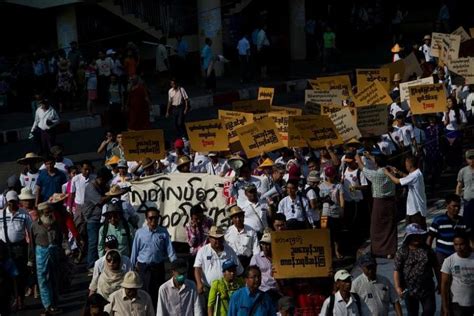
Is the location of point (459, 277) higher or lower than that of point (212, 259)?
lower

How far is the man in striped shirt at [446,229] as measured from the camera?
14.7m

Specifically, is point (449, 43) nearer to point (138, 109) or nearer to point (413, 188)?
point (138, 109)

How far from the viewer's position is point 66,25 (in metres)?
33.5

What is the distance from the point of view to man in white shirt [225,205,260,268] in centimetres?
1529

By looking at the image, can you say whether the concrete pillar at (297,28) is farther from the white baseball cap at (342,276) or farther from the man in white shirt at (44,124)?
the white baseball cap at (342,276)

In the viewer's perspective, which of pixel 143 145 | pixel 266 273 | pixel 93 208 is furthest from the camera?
pixel 143 145

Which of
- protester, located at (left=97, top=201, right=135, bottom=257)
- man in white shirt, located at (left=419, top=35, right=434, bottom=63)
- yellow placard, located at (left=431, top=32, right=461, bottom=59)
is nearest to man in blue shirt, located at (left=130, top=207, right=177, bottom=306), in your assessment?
protester, located at (left=97, top=201, right=135, bottom=257)

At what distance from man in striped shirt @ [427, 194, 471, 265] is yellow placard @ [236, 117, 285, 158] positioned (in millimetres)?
4741

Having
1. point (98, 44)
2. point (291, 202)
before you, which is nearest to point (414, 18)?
point (98, 44)

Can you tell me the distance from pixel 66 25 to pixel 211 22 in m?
Answer: 3.84

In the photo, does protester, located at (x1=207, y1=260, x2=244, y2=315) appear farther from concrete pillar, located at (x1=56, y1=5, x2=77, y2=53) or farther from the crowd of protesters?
concrete pillar, located at (x1=56, y1=5, x2=77, y2=53)

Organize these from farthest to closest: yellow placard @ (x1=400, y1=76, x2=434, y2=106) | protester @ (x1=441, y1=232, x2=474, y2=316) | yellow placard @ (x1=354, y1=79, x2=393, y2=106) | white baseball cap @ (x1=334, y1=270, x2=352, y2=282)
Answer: yellow placard @ (x1=400, y1=76, x2=434, y2=106) → yellow placard @ (x1=354, y1=79, x2=393, y2=106) → protester @ (x1=441, y1=232, x2=474, y2=316) → white baseball cap @ (x1=334, y1=270, x2=352, y2=282)

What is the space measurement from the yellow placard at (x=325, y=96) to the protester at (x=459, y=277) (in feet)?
30.3

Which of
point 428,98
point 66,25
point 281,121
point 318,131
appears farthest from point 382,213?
point 66,25
